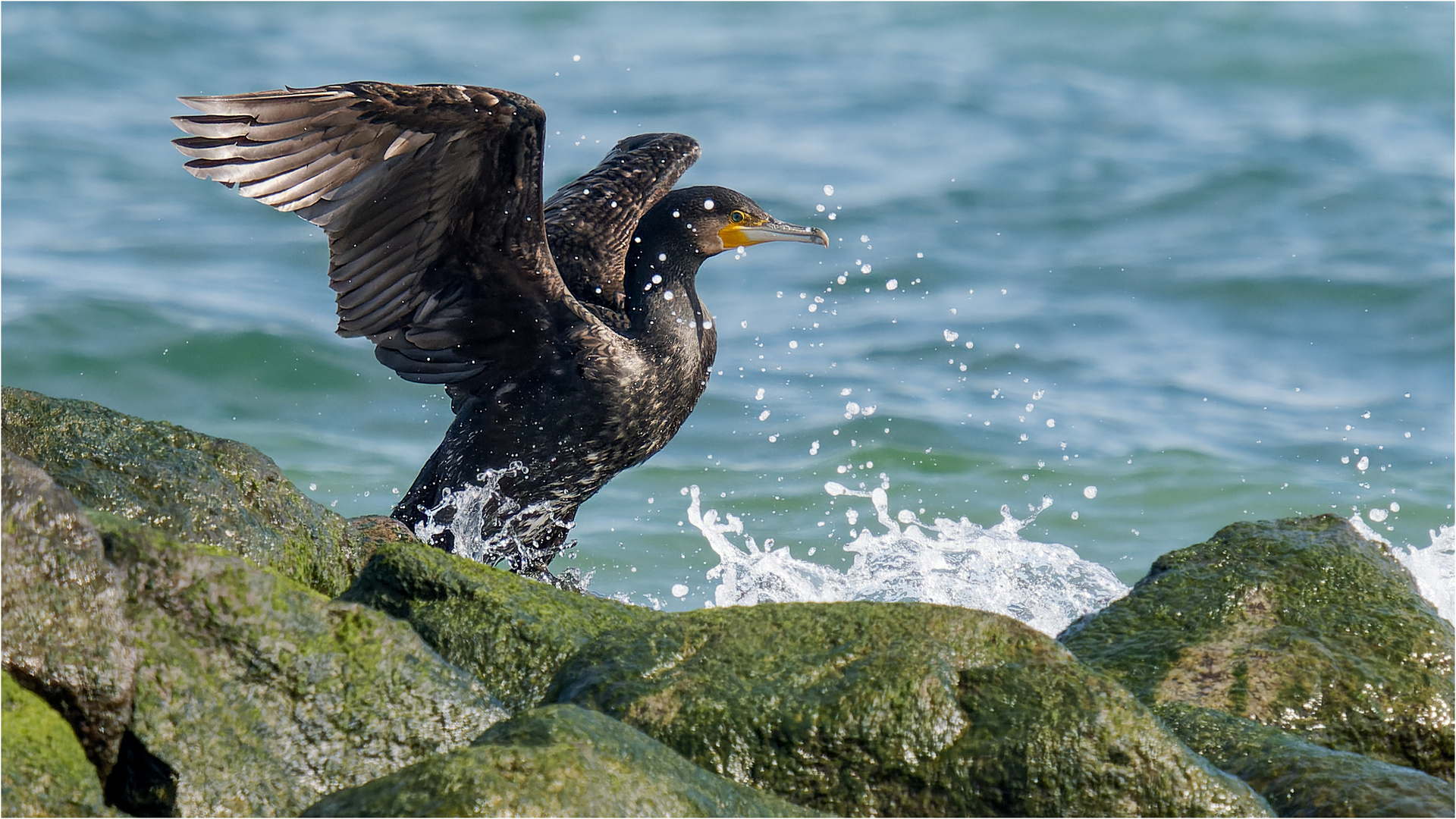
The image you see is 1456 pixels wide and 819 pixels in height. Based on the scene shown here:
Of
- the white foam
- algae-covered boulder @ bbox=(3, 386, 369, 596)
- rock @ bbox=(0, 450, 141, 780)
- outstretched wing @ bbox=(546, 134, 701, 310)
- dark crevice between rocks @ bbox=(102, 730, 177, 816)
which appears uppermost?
outstretched wing @ bbox=(546, 134, 701, 310)

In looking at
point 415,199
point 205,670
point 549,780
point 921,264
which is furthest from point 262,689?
point 921,264

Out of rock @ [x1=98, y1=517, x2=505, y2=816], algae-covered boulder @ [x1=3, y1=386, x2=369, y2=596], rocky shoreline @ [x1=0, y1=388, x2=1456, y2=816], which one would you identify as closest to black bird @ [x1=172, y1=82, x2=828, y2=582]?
algae-covered boulder @ [x1=3, y1=386, x2=369, y2=596]

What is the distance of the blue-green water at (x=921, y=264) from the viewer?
7.67m

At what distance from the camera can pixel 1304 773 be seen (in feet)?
9.37

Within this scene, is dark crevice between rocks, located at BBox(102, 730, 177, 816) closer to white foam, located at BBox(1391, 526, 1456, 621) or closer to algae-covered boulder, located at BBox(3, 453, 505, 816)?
algae-covered boulder, located at BBox(3, 453, 505, 816)

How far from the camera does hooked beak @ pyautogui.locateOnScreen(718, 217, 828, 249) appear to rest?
5.52 m

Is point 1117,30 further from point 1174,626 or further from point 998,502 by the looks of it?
point 1174,626

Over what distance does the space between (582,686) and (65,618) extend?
911 millimetres

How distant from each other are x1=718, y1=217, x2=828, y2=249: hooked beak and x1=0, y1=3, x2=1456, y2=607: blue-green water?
5.20 ft

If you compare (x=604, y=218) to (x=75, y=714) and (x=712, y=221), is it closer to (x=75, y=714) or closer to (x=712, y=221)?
(x=712, y=221)

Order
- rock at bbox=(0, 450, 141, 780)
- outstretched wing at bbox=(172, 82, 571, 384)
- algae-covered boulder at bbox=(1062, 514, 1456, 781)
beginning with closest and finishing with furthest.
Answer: rock at bbox=(0, 450, 141, 780) → algae-covered boulder at bbox=(1062, 514, 1456, 781) → outstretched wing at bbox=(172, 82, 571, 384)

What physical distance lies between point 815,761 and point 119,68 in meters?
12.2

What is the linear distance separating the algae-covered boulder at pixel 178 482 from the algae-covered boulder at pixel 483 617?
28 centimetres

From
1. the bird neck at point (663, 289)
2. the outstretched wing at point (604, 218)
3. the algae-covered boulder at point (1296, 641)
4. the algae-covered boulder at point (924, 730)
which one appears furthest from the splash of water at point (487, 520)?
the algae-covered boulder at point (924, 730)
